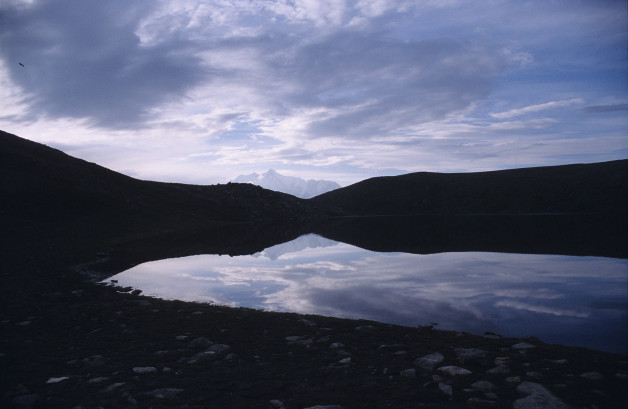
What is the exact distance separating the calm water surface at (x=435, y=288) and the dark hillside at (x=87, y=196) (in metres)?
35.2

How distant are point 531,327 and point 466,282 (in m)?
7.62

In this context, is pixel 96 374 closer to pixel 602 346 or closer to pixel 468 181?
pixel 602 346

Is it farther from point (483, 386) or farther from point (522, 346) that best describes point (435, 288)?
point (483, 386)

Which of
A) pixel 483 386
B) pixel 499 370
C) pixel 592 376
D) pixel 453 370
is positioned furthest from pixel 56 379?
pixel 592 376

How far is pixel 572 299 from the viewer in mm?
15945

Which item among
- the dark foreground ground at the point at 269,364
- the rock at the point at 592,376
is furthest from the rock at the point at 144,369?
the rock at the point at 592,376

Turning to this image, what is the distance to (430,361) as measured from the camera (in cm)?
865

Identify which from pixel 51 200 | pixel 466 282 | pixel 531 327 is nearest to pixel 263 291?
pixel 466 282

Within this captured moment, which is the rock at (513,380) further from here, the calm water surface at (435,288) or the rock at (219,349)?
the rock at (219,349)

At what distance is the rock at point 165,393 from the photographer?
7.14m

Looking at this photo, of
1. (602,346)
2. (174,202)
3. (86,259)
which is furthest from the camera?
(174,202)

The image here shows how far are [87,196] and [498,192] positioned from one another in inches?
5526

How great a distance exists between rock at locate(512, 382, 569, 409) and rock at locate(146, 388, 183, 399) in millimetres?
6055

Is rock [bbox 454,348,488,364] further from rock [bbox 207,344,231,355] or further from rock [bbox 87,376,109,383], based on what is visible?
rock [bbox 87,376,109,383]
